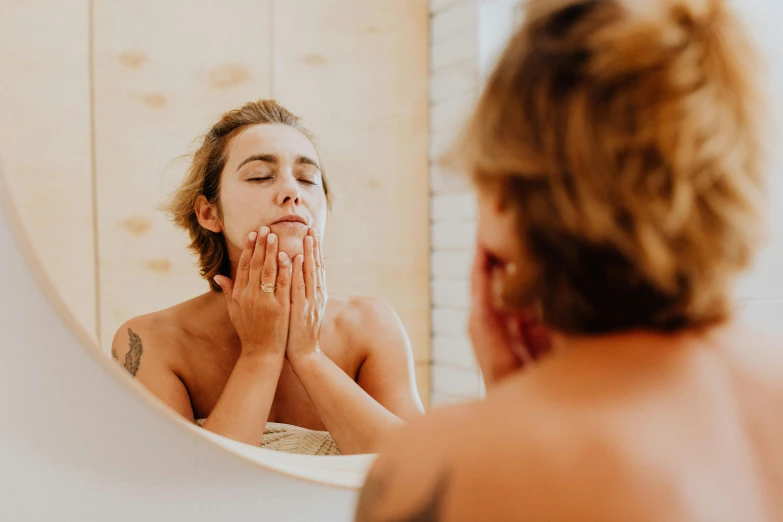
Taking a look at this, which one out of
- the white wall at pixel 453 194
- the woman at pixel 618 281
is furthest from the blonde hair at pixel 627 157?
the white wall at pixel 453 194

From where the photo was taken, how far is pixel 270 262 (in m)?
0.53

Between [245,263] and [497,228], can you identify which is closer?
[497,228]

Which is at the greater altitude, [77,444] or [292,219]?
[292,219]

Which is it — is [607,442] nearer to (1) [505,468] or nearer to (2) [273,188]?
(1) [505,468]

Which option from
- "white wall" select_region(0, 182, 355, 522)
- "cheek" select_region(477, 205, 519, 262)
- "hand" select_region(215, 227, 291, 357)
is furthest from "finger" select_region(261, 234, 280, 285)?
"cheek" select_region(477, 205, 519, 262)

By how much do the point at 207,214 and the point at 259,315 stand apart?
8 cm

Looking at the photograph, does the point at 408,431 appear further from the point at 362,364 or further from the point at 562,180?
the point at 362,364

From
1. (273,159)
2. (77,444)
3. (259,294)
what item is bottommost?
(77,444)

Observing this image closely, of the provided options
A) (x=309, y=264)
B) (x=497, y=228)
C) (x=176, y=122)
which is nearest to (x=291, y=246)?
(x=309, y=264)

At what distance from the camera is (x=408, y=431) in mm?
301

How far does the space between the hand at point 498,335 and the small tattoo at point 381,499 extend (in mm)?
101

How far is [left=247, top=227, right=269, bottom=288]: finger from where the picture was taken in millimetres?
527

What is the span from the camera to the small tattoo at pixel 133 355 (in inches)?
19.6

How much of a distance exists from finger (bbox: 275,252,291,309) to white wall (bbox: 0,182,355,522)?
0.12 meters
